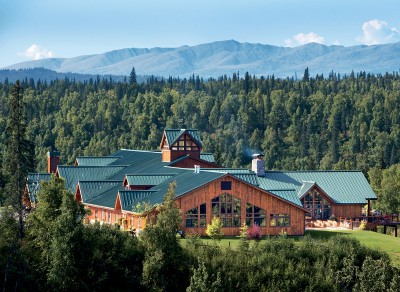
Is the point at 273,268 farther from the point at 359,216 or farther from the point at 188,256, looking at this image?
the point at 359,216

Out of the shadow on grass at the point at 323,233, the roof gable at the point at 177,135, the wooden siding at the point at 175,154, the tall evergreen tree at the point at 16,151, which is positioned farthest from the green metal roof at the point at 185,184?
the roof gable at the point at 177,135

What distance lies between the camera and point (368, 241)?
2306 inches

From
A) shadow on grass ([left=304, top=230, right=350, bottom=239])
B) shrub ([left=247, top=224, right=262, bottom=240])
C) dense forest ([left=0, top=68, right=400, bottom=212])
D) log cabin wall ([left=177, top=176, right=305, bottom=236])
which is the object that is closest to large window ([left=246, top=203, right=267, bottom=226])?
log cabin wall ([left=177, top=176, right=305, bottom=236])

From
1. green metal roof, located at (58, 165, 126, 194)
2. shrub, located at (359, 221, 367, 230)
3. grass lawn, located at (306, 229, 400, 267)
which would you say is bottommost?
shrub, located at (359, 221, 367, 230)

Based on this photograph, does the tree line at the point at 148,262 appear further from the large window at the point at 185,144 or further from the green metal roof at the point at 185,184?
the large window at the point at 185,144

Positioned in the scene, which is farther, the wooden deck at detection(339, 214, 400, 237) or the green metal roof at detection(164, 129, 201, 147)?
the green metal roof at detection(164, 129, 201, 147)

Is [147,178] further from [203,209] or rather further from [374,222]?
[374,222]

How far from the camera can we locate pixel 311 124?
18162cm

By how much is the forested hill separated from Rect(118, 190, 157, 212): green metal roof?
281 feet

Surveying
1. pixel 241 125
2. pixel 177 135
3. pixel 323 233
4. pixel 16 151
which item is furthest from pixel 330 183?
pixel 241 125

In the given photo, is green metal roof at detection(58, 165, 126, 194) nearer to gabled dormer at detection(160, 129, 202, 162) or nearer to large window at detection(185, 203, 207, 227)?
gabled dormer at detection(160, 129, 202, 162)

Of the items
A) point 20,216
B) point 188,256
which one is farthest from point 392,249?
point 20,216

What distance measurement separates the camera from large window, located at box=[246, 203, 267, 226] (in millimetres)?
61438

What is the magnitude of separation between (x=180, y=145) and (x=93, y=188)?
862 centimetres
